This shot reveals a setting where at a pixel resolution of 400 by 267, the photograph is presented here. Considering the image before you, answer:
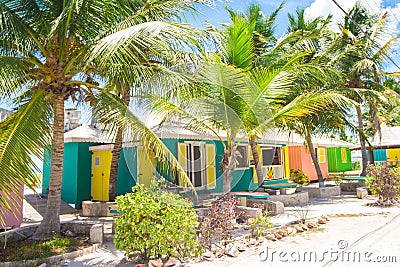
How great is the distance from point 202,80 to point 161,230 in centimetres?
352

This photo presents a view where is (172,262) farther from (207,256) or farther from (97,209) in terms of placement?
(97,209)

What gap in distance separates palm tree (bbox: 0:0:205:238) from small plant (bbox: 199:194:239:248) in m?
1.12

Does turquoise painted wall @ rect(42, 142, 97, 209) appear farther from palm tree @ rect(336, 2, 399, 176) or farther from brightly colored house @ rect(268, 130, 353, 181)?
palm tree @ rect(336, 2, 399, 176)

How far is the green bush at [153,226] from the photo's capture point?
4867mm

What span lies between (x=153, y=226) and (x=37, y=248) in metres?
2.68

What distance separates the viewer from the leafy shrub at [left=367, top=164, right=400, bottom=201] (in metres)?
10.6

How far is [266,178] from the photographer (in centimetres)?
1809

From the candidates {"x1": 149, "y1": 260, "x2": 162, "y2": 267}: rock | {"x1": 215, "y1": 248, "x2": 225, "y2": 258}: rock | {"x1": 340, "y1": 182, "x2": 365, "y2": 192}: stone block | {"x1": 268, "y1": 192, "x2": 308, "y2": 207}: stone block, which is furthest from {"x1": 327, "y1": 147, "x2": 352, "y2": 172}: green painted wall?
{"x1": 149, "y1": 260, "x2": 162, "y2": 267}: rock

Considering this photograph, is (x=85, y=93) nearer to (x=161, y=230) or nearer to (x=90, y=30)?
(x=90, y=30)

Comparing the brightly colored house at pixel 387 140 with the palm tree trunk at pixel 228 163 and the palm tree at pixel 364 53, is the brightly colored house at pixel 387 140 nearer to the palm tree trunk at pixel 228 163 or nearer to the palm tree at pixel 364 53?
the palm tree at pixel 364 53

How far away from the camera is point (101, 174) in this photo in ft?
42.6

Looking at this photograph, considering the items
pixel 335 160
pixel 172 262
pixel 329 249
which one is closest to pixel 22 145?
pixel 172 262

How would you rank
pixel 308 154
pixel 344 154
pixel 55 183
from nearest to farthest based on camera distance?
pixel 55 183
pixel 308 154
pixel 344 154

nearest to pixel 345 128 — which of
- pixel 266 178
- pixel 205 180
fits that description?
pixel 266 178
